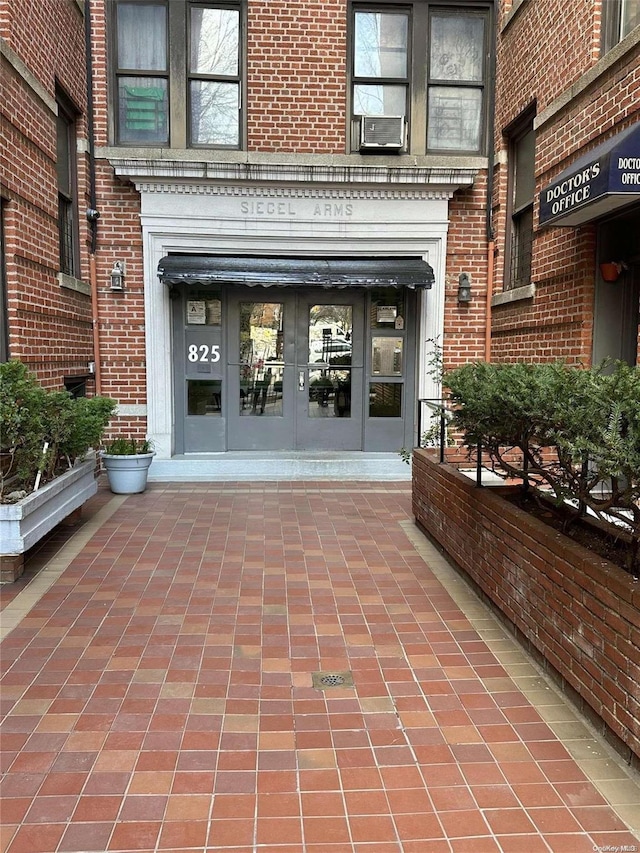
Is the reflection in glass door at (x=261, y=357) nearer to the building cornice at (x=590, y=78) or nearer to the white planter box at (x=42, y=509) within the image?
the white planter box at (x=42, y=509)

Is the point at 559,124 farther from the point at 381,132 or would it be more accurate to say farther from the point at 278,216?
the point at 278,216

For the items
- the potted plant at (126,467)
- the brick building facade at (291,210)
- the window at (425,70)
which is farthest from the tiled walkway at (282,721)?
the window at (425,70)

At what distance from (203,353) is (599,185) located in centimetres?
553

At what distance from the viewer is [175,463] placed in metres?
8.34

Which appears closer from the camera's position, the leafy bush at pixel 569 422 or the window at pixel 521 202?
the leafy bush at pixel 569 422

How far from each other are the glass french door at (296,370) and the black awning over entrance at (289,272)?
568 mm

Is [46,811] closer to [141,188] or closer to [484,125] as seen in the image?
[141,188]

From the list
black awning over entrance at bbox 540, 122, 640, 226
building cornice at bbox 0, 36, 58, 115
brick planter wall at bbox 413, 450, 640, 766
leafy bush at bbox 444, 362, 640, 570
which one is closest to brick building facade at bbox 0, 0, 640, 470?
building cornice at bbox 0, 36, 58, 115

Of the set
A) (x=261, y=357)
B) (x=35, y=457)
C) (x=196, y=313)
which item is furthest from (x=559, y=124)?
(x=35, y=457)

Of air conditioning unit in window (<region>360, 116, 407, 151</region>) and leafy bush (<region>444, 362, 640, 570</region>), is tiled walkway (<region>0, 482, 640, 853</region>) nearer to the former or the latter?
leafy bush (<region>444, 362, 640, 570</region>)

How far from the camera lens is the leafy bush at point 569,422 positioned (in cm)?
269

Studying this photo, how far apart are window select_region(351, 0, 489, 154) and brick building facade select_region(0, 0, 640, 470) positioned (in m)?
0.03

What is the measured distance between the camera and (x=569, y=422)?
2.98m

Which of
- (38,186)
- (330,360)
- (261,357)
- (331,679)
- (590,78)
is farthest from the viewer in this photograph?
(330,360)
